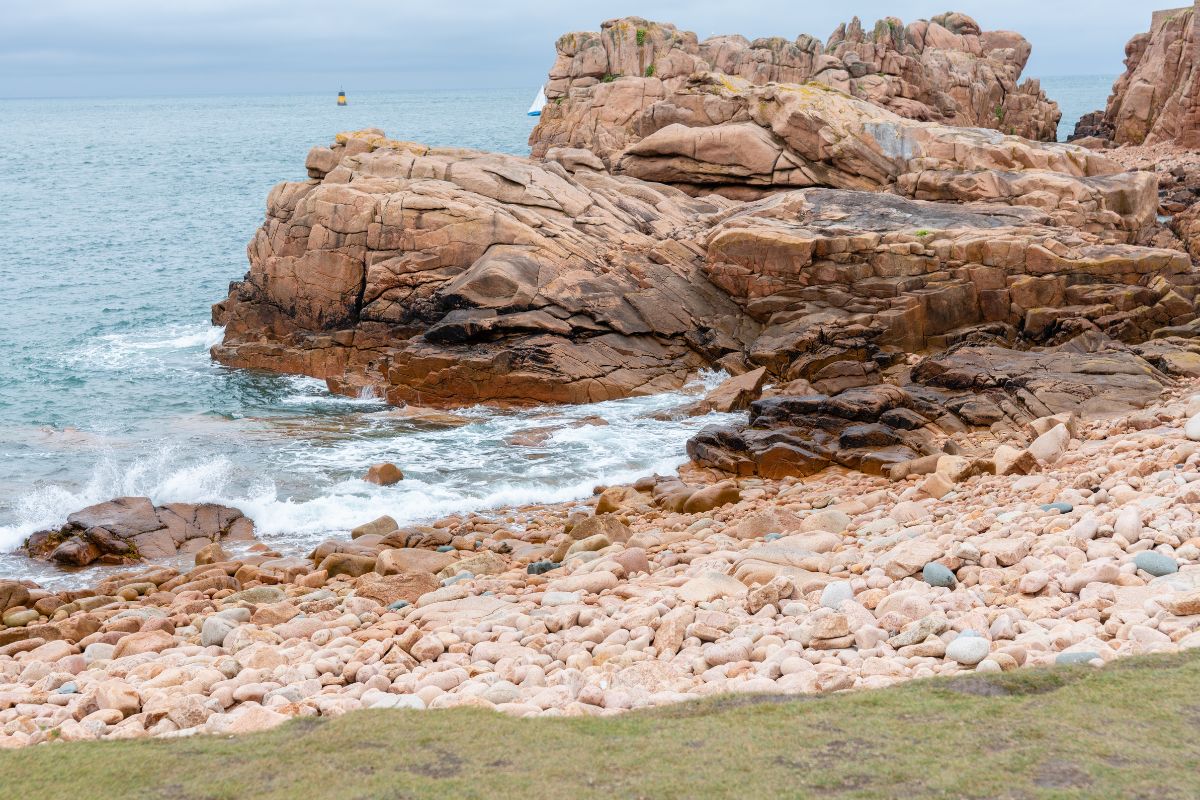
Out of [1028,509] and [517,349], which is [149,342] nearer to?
[517,349]

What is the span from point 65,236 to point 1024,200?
5040 centimetres

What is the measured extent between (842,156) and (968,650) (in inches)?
1148

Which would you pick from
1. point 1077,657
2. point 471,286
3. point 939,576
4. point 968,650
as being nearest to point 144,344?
point 471,286

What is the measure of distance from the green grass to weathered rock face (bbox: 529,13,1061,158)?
3233cm

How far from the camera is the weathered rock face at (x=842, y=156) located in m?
32.2

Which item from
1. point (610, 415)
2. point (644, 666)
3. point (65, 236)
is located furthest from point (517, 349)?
point (65, 236)

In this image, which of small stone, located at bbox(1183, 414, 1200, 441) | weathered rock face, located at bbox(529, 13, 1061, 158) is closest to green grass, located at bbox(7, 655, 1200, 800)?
small stone, located at bbox(1183, 414, 1200, 441)

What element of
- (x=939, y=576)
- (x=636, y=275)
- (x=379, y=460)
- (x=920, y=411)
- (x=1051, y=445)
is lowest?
(x=379, y=460)

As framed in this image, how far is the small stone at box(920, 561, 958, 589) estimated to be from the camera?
29.6 ft

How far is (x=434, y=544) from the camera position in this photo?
16.1m

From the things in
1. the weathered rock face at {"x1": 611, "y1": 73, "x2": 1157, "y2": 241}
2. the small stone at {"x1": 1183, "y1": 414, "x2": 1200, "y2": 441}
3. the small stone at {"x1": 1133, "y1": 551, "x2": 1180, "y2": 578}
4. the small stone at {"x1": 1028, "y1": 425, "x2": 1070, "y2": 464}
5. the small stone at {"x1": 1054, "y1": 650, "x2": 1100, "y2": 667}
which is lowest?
the small stone at {"x1": 1028, "y1": 425, "x2": 1070, "y2": 464}

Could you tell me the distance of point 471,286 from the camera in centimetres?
2591

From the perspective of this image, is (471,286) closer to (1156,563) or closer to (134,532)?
(134,532)

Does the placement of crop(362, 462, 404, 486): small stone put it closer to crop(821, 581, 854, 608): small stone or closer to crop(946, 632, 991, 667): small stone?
crop(821, 581, 854, 608): small stone
